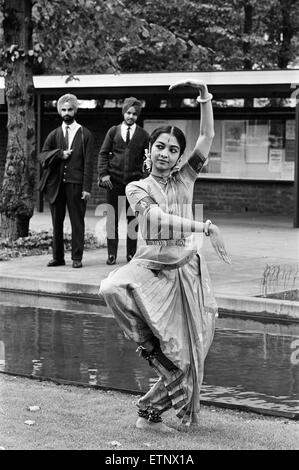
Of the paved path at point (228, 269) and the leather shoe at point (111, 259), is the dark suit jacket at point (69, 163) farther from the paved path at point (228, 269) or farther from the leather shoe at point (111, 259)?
the paved path at point (228, 269)

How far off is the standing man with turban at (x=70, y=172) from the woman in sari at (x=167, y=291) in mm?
7401

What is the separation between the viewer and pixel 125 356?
28.4 ft

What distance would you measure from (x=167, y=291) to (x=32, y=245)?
9881mm

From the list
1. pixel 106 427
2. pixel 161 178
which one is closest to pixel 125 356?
pixel 106 427

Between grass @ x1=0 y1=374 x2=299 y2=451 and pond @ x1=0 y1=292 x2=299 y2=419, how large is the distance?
1.05 ft

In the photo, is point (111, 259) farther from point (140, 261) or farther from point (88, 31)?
point (140, 261)

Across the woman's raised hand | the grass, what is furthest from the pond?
the woman's raised hand

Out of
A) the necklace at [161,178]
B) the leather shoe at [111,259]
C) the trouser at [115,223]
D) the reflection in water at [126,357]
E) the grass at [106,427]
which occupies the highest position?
the necklace at [161,178]

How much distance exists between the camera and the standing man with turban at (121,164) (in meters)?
13.5

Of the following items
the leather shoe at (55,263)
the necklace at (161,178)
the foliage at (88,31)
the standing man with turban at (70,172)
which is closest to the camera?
the necklace at (161,178)

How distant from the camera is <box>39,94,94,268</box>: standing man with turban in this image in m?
13.4

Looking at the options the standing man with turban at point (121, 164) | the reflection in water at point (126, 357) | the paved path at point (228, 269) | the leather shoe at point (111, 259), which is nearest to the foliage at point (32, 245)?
the paved path at point (228, 269)

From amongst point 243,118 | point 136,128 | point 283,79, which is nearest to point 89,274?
point 136,128

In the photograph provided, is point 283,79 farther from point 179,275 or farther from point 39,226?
point 179,275
